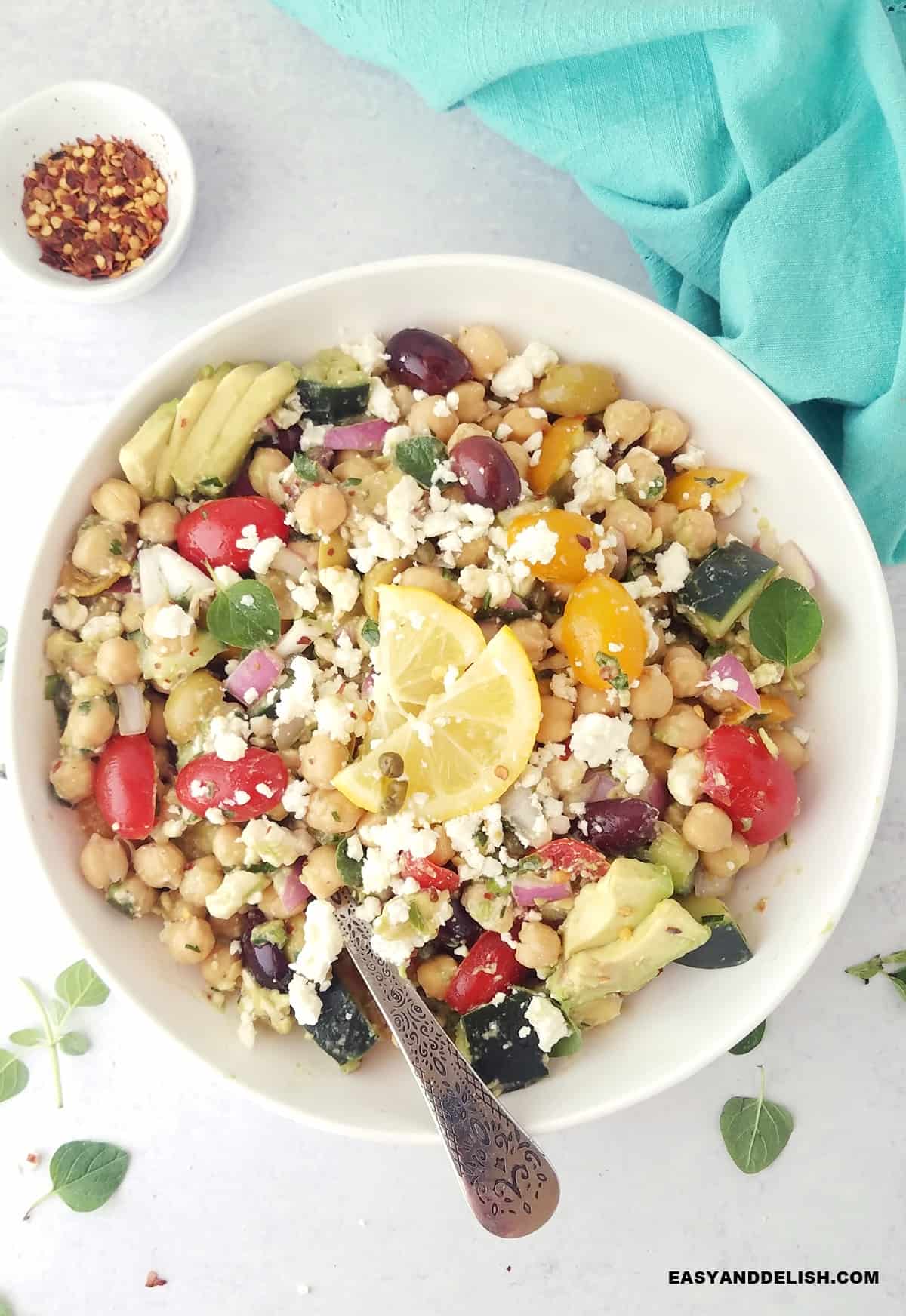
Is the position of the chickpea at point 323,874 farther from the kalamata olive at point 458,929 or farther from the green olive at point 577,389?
the green olive at point 577,389

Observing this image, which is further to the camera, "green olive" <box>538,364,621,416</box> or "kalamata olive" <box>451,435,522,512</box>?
"green olive" <box>538,364,621,416</box>

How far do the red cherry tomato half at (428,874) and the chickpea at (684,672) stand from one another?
577 millimetres

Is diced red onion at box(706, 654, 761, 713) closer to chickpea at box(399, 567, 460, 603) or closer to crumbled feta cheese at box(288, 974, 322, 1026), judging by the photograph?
chickpea at box(399, 567, 460, 603)

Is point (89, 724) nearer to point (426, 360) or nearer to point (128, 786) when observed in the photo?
point (128, 786)

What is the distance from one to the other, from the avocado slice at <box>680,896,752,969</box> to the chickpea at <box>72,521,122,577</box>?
1319mm

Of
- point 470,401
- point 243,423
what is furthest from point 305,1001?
point 470,401

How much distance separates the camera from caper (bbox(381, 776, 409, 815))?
2004 mm

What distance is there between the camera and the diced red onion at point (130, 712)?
84.1 inches

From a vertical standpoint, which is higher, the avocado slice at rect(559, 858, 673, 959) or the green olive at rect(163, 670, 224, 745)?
the green olive at rect(163, 670, 224, 745)

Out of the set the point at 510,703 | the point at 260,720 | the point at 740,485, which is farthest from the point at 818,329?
the point at 260,720

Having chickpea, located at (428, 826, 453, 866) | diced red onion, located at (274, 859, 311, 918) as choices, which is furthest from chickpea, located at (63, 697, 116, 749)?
chickpea, located at (428, 826, 453, 866)

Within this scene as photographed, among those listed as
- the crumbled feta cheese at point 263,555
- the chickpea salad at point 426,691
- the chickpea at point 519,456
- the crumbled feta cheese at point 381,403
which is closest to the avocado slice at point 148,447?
the chickpea salad at point 426,691

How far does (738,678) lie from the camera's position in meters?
2.13

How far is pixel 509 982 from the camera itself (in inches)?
84.4
